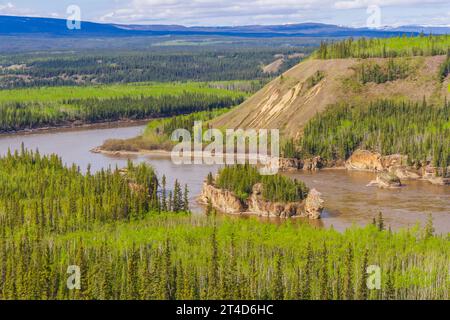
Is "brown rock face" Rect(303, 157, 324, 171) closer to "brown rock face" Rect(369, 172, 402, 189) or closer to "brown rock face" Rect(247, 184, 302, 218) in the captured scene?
"brown rock face" Rect(369, 172, 402, 189)

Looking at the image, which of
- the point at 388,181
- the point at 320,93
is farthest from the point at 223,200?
the point at 320,93

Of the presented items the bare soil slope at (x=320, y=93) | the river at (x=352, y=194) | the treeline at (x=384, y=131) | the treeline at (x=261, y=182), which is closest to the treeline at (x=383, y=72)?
the bare soil slope at (x=320, y=93)

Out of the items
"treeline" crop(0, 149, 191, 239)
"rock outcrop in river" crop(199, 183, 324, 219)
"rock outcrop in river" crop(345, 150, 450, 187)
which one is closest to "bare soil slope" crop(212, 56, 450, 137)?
"rock outcrop in river" crop(345, 150, 450, 187)

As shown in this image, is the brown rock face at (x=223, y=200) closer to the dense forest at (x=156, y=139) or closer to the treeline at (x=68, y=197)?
the treeline at (x=68, y=197)

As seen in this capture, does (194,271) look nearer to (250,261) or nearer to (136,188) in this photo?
(250,261)

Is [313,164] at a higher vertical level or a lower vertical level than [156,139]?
higher

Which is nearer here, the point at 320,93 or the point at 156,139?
the point at 156,139

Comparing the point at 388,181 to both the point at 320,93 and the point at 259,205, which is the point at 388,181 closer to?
the point at 259,205
